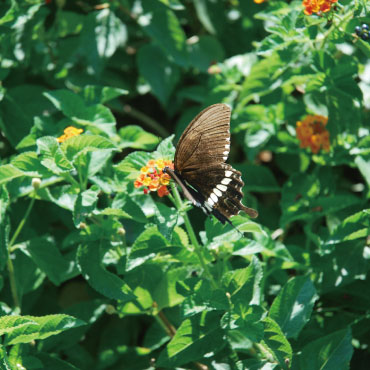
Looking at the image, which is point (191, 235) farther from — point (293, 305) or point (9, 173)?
point (9, 173)

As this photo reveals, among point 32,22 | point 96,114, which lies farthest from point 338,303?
point 32,22

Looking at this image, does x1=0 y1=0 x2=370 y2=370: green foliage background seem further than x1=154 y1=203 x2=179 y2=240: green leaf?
Yes

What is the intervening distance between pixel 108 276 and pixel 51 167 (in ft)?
1.43

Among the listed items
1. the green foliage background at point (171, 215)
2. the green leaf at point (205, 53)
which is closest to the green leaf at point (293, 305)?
the green foliage background at point (171, 215)

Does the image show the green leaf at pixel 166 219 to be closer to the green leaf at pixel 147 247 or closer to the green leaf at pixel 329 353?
the green leaf at pixel 147 247

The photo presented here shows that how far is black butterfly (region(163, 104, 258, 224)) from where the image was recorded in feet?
6.13

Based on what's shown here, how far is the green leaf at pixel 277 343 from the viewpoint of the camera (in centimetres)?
183

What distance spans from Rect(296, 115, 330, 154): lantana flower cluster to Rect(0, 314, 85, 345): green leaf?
1.20 m

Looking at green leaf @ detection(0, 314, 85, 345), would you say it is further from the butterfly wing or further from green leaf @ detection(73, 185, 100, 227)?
the butterfly wing

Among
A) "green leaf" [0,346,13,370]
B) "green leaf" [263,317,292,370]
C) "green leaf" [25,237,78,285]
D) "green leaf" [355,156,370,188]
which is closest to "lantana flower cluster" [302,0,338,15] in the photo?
"green leaf" [355,156,370,188]

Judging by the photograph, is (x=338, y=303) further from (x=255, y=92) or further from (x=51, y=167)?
(x=51, y=167)

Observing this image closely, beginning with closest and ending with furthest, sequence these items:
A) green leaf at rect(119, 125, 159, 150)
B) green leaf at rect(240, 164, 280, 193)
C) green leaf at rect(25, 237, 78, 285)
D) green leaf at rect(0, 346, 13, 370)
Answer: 1. green leaf at rect(0, 346, 13, 370)
2. green leaf at rect(25, 237, 78, 285)
3. green leaf at rect(119, 125, 159, 150)
4. green leaf at rect(240, 164, 280, 193)

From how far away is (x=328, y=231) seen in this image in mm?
2322

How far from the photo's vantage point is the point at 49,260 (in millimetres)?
2221
